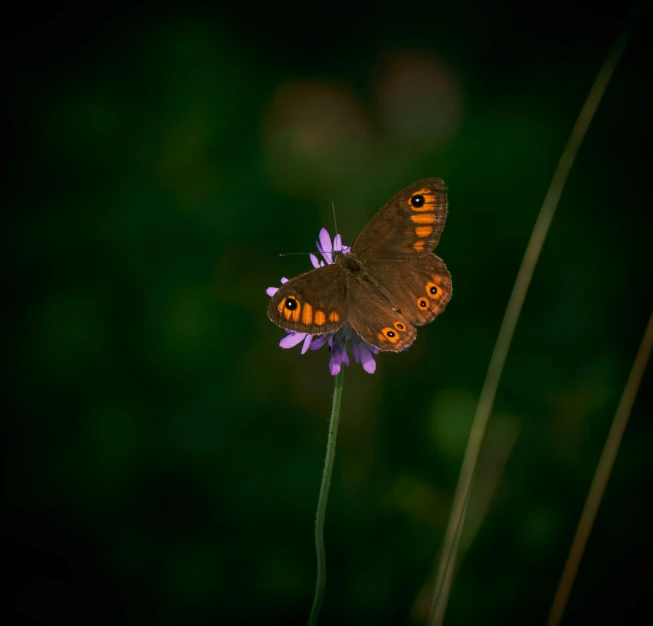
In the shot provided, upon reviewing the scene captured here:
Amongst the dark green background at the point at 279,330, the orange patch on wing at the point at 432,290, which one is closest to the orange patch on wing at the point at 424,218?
the orange patch on wing at the point at 432,290

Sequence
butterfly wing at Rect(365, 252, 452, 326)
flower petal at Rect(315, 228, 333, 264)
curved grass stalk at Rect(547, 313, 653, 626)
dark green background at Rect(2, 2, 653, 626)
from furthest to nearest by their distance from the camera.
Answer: dark green background at Rect(2, 2, 653, 626), flower petal at Rect(315, 228, 333, 264), butterfly wing at Rect(365, 252, 452, 326), curved grass stalk at Rect(547, 313, 653, 626)

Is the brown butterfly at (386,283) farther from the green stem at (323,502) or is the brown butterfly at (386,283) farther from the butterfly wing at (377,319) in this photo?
the green stem at (323,502)

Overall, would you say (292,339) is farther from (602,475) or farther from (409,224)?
(602,475)

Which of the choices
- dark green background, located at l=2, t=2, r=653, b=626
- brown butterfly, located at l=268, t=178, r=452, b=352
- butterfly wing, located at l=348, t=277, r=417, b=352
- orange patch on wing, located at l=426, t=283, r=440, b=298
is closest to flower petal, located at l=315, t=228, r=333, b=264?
brown butterfly, located at l=268, t=178, r=452, b=352

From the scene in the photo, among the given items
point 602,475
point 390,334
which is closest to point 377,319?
point 390,334

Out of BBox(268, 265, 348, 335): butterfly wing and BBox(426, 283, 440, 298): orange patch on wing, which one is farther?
BBox(426, 283, 440, 298): orange patch on wing

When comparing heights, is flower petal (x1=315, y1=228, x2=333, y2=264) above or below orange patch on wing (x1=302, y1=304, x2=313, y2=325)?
above

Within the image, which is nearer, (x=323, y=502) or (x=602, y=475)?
(x=323, y=502)

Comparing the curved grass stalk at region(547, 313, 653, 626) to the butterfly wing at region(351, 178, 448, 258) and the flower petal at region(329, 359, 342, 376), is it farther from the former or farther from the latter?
the flower petal at region(329, 359, 342, 376)
